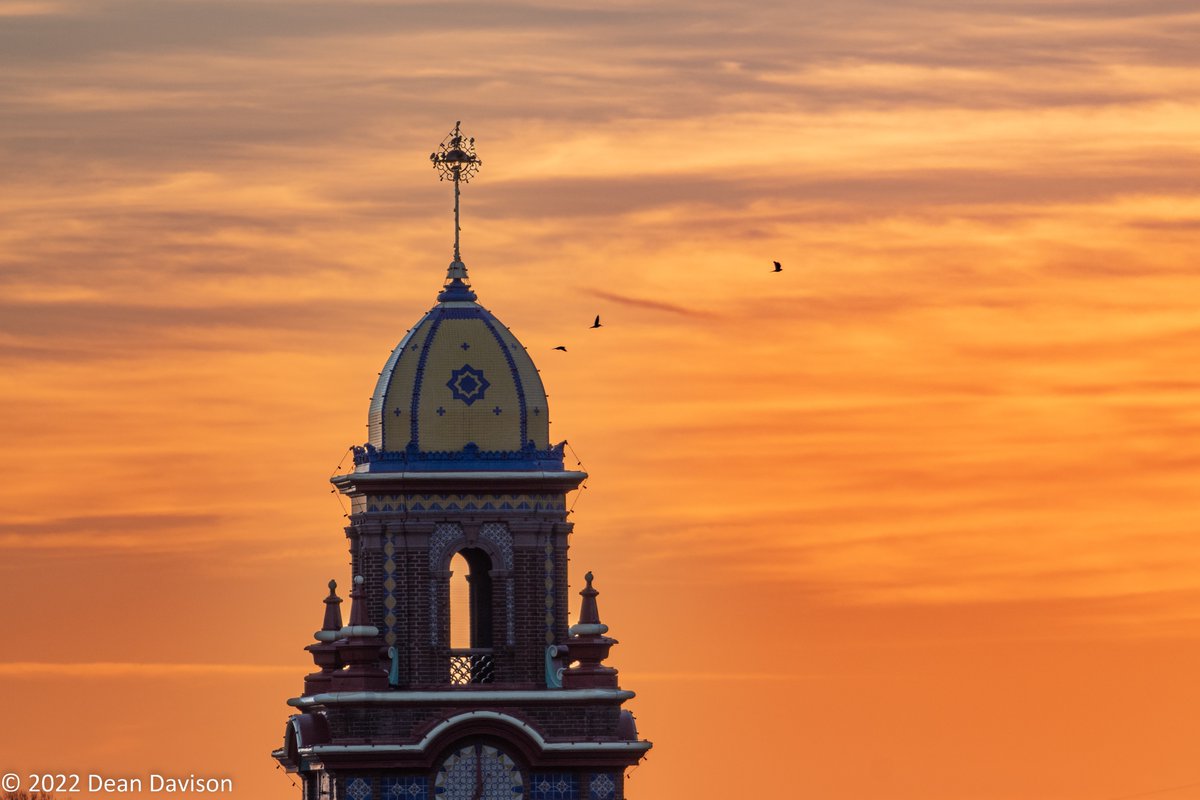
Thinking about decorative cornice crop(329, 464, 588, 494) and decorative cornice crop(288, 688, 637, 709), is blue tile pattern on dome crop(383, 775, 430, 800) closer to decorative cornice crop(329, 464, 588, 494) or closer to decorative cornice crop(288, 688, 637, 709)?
decorative cornice crop(288, 688, 637, 709)

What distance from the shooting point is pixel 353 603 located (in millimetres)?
147500

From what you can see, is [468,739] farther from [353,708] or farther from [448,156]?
[448,156]

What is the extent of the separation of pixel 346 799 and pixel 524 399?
10210mm

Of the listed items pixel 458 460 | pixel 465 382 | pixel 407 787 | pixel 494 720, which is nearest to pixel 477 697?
pixel 494 720

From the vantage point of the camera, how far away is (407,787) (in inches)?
5787

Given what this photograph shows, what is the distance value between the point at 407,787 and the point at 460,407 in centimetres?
901

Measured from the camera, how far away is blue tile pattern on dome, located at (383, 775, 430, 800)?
147000mm

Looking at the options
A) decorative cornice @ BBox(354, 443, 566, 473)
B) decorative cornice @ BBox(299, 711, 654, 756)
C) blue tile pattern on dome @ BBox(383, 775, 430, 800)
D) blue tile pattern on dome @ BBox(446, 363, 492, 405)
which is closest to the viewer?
decorative cornice @ BBox(299, 711, 654, 756)

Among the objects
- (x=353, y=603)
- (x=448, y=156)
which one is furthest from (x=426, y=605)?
(x=448, y=156)

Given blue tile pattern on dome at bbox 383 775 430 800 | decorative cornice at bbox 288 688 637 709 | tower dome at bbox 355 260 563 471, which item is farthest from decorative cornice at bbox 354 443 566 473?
blue tile pattern on dome at bbox 383 775 430 800

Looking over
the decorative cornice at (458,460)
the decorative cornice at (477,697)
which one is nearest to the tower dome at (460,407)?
the decorative cornice at (458,460)

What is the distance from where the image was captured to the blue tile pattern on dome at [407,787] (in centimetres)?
14700

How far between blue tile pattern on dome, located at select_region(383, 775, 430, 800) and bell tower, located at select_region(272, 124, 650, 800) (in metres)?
0.03

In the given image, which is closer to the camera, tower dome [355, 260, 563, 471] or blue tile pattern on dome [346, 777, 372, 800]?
blue tile pattern on dome [346, 777, 372, 800]
